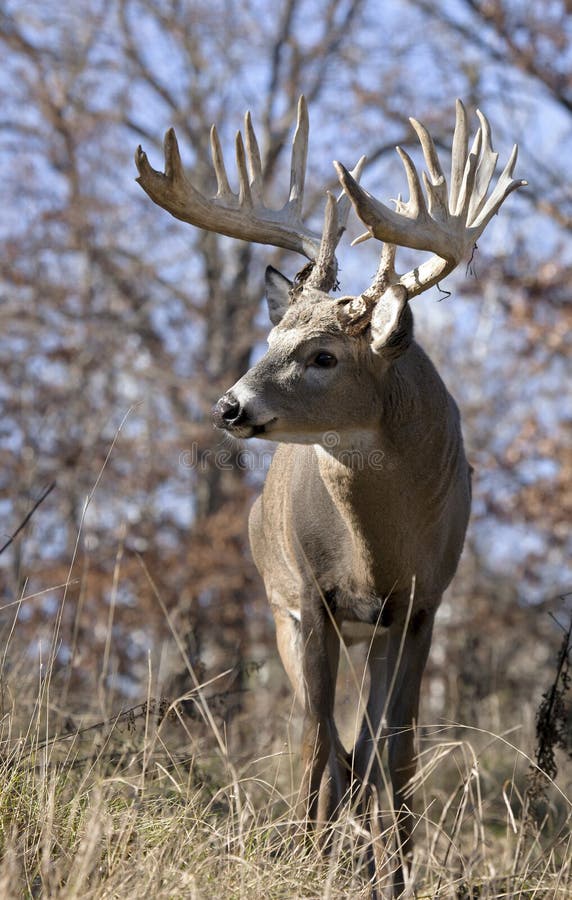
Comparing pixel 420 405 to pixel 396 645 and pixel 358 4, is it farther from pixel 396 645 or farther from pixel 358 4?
pixel 358 4

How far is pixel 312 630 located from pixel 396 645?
400mm

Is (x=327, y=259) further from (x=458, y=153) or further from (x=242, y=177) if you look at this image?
(x=458, y=153)

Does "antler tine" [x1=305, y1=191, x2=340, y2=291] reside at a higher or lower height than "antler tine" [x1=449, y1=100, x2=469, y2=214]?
lower

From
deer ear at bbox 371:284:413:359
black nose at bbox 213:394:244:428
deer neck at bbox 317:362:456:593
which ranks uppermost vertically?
deer ear at bbox 371:284:413:359

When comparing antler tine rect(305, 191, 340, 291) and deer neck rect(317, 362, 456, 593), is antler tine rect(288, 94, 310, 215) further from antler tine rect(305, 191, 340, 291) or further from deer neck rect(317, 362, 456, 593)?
deer neck rect(317, 362, 456, 593)

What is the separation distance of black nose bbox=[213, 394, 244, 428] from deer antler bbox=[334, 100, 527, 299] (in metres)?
0.86

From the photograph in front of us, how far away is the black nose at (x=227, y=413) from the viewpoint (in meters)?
4.84

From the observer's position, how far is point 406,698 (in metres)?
5.29

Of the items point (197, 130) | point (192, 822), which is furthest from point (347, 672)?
point (197, 130)

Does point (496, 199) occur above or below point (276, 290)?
above

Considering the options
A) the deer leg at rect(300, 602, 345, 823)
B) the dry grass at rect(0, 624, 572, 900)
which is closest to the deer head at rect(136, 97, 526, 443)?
the deer leg at rect(300, 602, 345, 823)

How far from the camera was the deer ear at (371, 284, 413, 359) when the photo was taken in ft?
16.5

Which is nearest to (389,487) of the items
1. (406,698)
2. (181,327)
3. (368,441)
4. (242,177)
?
(368,441)

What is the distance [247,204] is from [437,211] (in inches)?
42.0
